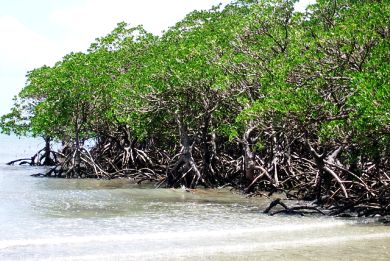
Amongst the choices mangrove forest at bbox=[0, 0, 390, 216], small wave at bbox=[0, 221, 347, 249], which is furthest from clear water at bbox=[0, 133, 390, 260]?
mangrove forest at bbox=[0, 0, 390, 216]

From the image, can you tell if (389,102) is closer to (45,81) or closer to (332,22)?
(332,22)

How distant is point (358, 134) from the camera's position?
1148 cm

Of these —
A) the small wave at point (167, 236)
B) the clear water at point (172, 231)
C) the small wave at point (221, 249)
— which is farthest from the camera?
the small wave at point (167, 236)

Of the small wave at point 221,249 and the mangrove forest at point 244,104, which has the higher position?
the mangrove forest at point 244,104

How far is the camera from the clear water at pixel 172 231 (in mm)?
8594

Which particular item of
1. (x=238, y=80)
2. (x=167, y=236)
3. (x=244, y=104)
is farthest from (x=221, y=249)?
(x=238, y=80)

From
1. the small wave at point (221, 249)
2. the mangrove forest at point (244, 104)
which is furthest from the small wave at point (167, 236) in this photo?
the mangrove forest at point (244, 104)

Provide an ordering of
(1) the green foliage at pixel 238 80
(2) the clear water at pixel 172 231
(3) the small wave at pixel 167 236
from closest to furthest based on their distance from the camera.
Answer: (2) the clear water at pixel 172 231 → (3) the small wave at pixel 167 236 → (1) the green foliage at pixel 238 80

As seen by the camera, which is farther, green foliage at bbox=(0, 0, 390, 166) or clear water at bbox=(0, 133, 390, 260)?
green foliage at bbox=(0, 0, 390, 166)

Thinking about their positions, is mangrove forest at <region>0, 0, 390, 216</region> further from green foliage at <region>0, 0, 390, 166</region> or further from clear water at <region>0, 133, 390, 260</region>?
clear water at <region>0, 133, 390, 260</region>

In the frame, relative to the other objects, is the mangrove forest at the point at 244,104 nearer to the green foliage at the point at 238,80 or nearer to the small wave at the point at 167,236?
the green foliage at the point at 238,80

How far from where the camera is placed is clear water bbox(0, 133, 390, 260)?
28.2ft

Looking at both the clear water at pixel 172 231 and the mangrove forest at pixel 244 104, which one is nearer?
the clear water at pixel 172 231

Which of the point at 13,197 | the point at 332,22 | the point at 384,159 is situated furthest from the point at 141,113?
the point at 384,159
